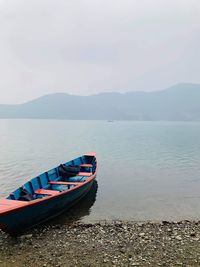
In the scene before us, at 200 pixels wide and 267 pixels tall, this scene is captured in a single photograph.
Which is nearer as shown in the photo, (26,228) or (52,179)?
(26,228)

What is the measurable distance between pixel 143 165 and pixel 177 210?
824 inches

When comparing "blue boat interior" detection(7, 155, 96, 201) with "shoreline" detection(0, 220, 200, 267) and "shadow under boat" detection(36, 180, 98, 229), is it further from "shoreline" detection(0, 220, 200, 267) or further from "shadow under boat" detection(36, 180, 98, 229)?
"shoreline" detection(0, 220, 200, 267)

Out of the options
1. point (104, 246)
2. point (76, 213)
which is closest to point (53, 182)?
point (76, 213)

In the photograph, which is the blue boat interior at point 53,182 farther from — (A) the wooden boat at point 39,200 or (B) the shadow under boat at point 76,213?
(B) the shadow under boat at point 76,213

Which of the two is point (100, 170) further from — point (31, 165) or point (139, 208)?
point (139, 208)

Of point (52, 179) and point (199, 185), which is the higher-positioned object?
point (52, 179)

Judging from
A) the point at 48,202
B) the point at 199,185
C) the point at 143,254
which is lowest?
the point at 199,185

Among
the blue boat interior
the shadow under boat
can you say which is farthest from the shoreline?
the blue boat interior

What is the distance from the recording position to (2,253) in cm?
1334

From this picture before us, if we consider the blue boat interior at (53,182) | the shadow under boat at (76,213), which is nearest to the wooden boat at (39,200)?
the blue boat interior at (53,182)

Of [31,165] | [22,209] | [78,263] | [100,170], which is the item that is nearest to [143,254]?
[78,263]

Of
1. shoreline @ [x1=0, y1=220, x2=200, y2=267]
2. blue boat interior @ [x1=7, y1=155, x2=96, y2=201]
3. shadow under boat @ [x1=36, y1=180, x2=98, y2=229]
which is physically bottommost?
shadow under boat @ [x1=36, y1=180, x2=98, y2=229]

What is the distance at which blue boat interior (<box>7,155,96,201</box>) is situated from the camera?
713 inches

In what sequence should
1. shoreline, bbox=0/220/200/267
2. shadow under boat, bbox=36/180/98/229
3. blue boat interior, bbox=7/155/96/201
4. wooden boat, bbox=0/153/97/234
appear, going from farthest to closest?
shadow under boat, bbox=36/180/98/229, blue boat interior, bbox=7/155/96/201, wooden boat, bbox=0/153/97/234, shoreline, bbox=0/220/200/267
